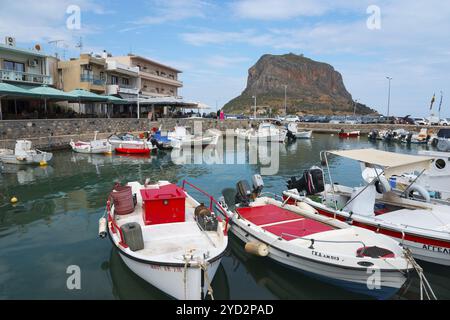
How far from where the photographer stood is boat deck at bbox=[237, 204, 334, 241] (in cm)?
854

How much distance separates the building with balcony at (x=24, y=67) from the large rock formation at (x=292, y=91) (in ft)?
353

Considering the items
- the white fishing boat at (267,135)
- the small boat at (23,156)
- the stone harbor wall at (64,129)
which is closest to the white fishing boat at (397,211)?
the small boat at (23,156)

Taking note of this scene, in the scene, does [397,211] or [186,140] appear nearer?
[397,211]

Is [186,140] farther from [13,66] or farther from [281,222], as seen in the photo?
[281,222]

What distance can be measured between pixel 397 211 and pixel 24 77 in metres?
36.5

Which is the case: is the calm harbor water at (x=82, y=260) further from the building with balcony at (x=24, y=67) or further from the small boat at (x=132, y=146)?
the building with balcony at (x=24, y=67)

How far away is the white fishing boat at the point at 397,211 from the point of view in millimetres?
8109

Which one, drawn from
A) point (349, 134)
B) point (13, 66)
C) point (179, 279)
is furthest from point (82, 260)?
point (349, 134)

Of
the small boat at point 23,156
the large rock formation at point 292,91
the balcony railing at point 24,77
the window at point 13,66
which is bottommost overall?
the small boat at point 23,156

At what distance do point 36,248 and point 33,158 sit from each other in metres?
15.2

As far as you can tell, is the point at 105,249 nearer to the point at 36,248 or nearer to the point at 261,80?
the point at 36,248

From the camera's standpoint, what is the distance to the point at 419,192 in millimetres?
→ 10617

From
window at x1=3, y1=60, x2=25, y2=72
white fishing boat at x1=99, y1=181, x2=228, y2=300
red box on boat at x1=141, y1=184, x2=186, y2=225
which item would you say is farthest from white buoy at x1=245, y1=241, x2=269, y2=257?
window at x1=3, y1=60, x2=25, y2=72

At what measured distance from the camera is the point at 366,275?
21.7 ft
